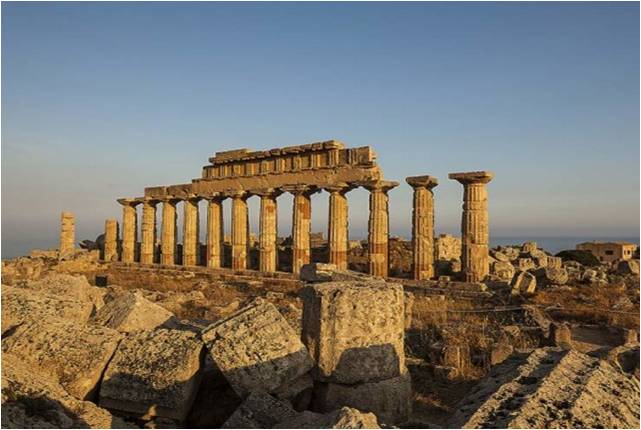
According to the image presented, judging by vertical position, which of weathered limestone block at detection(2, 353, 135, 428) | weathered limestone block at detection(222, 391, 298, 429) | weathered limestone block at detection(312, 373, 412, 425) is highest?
weathered limestone block at detection(2, 353, 135, 428)

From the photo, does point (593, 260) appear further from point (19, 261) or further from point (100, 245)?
point (19, 261)

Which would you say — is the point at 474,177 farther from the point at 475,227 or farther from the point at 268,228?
the point at 268,228

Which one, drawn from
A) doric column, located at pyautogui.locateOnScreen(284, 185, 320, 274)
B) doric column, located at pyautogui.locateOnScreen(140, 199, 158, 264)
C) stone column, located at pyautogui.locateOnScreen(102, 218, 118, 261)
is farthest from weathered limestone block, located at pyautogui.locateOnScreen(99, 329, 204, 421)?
stone column, located at pyautogui.locateOnScreen(102, 218, 118, 261)

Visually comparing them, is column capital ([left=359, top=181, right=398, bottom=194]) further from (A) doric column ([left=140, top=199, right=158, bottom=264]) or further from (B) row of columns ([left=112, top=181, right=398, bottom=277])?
(A) doric column ([left=140, top=199, right=158, bottom=264])

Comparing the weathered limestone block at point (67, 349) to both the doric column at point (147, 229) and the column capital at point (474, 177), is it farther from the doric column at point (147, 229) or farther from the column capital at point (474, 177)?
the doric column at point (147, 229)

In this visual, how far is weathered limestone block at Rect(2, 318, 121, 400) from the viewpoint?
20.5ft

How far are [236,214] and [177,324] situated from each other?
19741mm

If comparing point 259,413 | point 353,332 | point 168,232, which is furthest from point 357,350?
point 168,232

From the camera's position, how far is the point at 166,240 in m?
31.3

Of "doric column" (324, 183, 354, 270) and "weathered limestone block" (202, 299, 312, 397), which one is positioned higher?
"doric column" (324, 183, 354, 270)

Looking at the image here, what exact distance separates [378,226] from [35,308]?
16294 mm

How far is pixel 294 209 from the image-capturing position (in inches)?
990

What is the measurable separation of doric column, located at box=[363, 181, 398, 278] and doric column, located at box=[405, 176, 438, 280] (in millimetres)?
1439

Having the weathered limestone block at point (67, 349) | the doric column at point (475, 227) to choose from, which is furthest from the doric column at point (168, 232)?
the weathered limestone block at point (67, 349)
